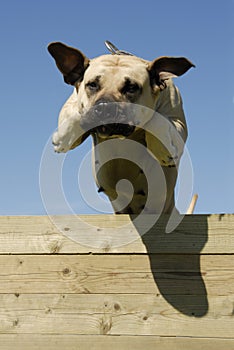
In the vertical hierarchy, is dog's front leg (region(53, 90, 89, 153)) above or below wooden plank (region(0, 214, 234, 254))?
above

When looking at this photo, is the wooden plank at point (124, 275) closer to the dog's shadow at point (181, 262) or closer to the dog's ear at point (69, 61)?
the dog's shadow at point (181, 262)

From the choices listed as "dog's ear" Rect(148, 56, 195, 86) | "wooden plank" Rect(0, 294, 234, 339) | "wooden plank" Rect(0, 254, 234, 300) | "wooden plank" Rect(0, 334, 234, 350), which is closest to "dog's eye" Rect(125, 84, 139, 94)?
"dog's ear" Rect(148, 56, 195, 86)

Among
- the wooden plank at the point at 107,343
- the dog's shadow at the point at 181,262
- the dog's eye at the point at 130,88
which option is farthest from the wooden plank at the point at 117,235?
the dog's eye at the point at 130,88

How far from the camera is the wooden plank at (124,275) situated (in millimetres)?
2592

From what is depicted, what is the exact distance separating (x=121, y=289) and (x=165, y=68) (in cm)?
127

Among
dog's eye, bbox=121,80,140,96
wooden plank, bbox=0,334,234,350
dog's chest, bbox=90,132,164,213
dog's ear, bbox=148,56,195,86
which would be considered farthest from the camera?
dog's chest, bbox=90,132,164,213

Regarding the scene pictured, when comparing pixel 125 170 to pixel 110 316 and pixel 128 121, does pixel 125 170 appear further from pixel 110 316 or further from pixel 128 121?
pixel 110 316

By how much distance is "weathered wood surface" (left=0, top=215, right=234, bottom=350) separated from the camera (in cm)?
254

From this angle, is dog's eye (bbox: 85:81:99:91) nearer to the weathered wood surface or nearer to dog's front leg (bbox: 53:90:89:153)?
dog's front leg (bbox: 53:90:89:153)

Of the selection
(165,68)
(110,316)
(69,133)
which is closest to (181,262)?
(110,316)

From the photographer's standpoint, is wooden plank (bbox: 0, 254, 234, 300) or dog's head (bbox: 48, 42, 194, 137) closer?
wooden plank (bbox: 0, 254, 234, 300)

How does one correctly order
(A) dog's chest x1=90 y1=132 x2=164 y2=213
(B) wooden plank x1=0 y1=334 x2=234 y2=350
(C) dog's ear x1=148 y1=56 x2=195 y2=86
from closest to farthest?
(B) wooden plank x1=0 y1=334 x2=234 y2=350 < (C) dog's ear x1=148 y1=56 x2=195 y2=86 < (A) dog's chest x1=90 y1=132 x2=164 y2=213

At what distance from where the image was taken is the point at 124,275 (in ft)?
8.60

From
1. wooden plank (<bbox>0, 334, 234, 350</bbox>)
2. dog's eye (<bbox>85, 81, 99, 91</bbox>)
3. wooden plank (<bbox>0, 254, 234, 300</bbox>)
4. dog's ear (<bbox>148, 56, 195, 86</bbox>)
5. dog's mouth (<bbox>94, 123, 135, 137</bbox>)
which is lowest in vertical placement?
wooden plank (<bbox>0, 334, 234, 350</bbox>)
